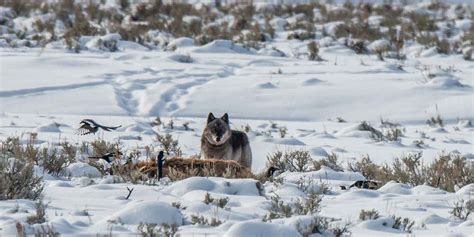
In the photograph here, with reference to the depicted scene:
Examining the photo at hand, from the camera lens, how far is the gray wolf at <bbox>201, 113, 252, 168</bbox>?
9.88 meters

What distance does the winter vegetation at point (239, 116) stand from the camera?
5.70 metres

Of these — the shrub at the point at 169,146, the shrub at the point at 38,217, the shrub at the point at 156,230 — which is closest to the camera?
the shrub at the point at 156,230

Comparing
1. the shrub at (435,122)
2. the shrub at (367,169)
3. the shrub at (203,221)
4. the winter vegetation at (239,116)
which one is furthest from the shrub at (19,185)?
the shrub at (435,122)

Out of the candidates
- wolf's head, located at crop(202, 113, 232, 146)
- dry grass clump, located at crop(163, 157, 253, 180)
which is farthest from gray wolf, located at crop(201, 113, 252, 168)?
dry grass clump, located at crop(163, 157, 253, 180)

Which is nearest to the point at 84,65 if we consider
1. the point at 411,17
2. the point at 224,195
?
the point at 224,195

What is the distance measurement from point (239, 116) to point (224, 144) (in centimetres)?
315

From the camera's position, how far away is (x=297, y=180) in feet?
25.1

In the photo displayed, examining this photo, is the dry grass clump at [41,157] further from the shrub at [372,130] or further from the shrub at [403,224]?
the shrub at [372,130]

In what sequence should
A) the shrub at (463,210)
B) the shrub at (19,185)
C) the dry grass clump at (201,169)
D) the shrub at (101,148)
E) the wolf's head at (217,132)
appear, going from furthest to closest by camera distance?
1. the wolf's head at (217,132)
2. the shrub at (101,148)
3. the dry grass clump at (201,169)
4. the shrub at (463,210)
5. the shrub at (19,185)

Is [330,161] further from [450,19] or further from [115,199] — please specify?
[450,19]

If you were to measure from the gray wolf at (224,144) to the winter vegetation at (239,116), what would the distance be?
0.32 meters

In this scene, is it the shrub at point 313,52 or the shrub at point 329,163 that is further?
the shrub at point 313,52

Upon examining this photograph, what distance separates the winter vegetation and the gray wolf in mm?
324

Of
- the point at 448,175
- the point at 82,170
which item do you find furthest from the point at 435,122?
the point at 82,170
